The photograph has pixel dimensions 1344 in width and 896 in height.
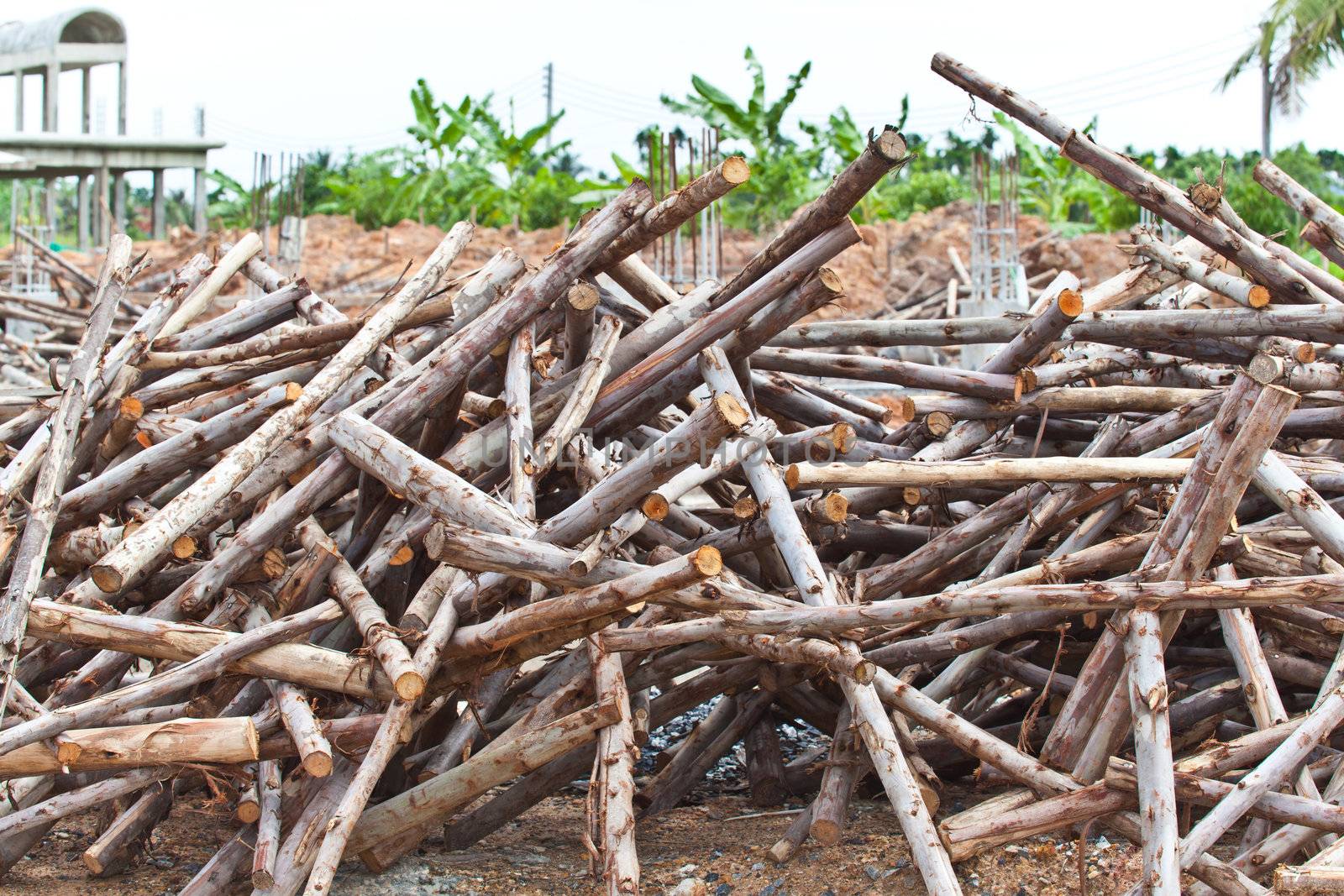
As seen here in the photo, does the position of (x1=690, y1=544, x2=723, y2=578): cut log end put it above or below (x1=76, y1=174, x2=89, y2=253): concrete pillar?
above

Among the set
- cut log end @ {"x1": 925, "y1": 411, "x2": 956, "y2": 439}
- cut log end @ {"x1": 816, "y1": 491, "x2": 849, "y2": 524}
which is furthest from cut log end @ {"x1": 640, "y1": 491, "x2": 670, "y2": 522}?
cut log end @ {"x1": 925, "y1": 411, "x2": 956, "y2": 439}

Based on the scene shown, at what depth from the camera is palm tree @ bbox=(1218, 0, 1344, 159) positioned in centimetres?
2580

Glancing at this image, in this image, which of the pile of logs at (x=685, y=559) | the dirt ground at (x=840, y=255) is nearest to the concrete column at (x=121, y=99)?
the dirt ground at (x=840, y=255)

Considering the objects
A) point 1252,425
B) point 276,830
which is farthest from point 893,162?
point 276,830

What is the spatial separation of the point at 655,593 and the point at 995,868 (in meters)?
1.23

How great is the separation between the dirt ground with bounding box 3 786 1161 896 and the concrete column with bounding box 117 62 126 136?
28.3 m

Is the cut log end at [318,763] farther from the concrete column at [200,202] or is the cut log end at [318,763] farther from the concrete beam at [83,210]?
the concrete beam at [83,210]

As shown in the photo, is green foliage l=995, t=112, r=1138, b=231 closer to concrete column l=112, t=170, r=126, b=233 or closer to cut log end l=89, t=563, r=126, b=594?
concrete column l=112, t=170, r=126, b=233

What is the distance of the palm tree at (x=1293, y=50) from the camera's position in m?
25.8

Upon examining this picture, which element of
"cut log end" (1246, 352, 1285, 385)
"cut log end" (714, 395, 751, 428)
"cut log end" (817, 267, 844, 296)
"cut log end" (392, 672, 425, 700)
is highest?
"cut log end" (817, 267, 844, 296)

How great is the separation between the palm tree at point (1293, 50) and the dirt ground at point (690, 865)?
2741cm

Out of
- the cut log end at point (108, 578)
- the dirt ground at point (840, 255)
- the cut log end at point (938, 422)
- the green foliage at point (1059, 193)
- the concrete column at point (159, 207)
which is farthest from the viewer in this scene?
the concrete column at point (159, 207)

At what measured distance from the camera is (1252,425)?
2934mm

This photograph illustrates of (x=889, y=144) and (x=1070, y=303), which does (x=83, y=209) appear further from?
(x=889, y=144)
